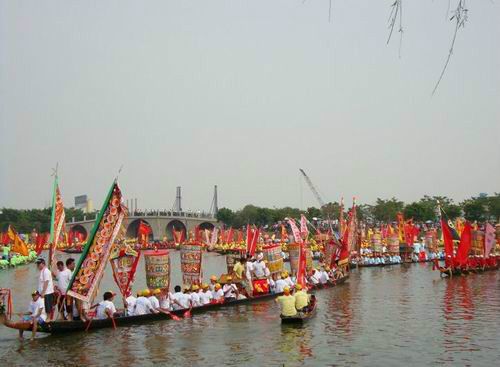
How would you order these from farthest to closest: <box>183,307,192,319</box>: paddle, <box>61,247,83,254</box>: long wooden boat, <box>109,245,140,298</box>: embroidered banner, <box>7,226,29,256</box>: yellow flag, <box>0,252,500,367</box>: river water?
<box>61,247,83,254</box>: long wooden boat, <box>7,226,29,256</box>: yellow flag, <box>183,307,192,319</box>: paddle, <box>109,245,140,298</box>: embroidered banner, <box>0,252,500,367</box>: river water

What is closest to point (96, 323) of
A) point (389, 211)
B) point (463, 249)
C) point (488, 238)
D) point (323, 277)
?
point (323, 277)

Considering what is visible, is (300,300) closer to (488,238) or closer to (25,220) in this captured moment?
(488,238)

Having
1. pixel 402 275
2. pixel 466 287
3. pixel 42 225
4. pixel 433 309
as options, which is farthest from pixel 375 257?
pixel 42 225

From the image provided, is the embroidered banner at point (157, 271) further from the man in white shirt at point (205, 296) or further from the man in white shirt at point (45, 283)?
the man in white shirt at point (45, 283)

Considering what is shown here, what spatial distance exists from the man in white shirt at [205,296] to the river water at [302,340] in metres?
0.67

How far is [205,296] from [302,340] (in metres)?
7.20

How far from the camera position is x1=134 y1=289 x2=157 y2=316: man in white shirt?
24.4 metres

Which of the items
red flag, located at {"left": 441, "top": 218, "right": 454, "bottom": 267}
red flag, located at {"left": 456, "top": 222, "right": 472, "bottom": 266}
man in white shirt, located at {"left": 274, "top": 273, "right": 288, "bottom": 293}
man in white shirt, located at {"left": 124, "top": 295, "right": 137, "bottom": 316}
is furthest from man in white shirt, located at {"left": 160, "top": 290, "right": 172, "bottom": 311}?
red flag, located at {"left": 456, "top": 222, "right": 472, "bottom": 266}

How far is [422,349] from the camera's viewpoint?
20688mm

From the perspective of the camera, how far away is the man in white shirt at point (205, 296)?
27797 mm

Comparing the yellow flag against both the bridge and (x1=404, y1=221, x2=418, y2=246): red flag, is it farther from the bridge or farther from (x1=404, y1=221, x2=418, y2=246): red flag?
the bridge

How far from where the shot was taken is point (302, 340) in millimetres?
21922

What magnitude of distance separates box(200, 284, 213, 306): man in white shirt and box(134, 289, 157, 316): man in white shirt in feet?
11.2

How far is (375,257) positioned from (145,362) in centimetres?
4465
